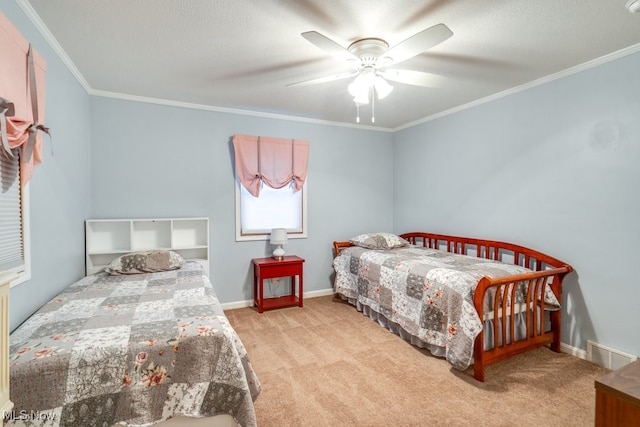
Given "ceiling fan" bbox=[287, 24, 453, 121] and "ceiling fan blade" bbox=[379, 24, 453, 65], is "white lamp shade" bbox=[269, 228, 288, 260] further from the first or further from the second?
"ceiling fan blade" bbox=[379, 24, 453, 65]

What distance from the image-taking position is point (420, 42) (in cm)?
177

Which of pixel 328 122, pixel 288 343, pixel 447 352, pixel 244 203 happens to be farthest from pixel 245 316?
pixel 328 122

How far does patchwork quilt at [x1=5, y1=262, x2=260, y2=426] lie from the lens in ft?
4.19

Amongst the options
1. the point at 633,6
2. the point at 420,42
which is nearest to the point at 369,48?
the point at 420,42

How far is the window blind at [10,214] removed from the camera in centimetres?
158

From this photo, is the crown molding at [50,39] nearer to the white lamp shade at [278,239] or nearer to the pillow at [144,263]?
the pillow at [144,263]

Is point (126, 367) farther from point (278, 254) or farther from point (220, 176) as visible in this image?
point (220, 176)

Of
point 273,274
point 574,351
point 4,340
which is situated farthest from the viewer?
point 273,274

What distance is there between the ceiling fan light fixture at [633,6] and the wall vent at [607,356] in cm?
240

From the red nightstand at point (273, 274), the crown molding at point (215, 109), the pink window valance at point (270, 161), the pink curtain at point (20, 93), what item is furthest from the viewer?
the pink window valance at point (270, 161)

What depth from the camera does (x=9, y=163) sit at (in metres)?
1.66

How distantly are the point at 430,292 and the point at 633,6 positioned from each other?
225cm
